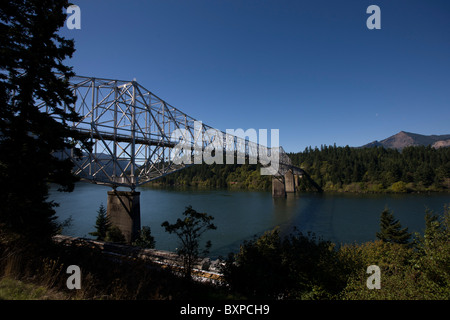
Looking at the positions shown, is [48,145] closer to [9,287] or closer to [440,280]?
[9,287]

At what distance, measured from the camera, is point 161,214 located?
32.1 metres

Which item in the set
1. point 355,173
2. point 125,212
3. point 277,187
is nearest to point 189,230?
point 125,212

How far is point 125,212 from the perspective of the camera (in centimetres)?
1766

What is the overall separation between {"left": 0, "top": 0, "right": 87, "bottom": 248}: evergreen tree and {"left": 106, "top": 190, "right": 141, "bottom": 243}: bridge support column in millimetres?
10799

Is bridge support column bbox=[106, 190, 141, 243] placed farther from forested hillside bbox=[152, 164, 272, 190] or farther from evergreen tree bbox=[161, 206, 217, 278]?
forested hillside bbox=[152, 164, 272, 190]

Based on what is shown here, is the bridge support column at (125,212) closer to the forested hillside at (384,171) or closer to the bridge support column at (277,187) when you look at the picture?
the bridge support column at (277,187)

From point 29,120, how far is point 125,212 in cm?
1239

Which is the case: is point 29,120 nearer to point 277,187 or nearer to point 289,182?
point 277,187

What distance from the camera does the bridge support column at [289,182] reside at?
65438 mm

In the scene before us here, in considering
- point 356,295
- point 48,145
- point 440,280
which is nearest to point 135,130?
point 48,145

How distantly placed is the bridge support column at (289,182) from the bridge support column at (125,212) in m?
55.0

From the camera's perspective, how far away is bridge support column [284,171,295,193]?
65.4 meters

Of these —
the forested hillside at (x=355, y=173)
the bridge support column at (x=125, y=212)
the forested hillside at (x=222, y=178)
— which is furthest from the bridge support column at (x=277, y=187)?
the bridge support column at (x=125, y=212)
